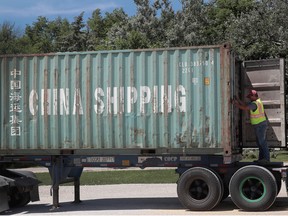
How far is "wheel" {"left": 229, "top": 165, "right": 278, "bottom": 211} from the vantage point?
11000mm

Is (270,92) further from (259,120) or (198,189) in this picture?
(198,189)

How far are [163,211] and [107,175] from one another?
1001cm

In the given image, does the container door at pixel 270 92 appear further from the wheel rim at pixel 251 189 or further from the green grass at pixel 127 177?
the green grass at pixel 127 177

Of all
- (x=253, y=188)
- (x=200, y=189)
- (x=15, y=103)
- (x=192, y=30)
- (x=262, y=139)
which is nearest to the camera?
(x=253, y=188)

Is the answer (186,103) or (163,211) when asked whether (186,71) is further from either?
(163,211)

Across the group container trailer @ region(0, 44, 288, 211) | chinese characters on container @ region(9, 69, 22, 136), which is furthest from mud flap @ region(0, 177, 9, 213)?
chinese characters on container @ region(9, 69, 22, 136)

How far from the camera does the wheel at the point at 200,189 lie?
11.2 metres

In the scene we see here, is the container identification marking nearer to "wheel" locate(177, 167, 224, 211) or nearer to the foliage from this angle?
"wheel" locate(177, 167, 224, 211)

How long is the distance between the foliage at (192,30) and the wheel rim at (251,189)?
21894 millimetres

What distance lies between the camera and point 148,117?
11.6m

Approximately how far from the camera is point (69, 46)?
5822cm

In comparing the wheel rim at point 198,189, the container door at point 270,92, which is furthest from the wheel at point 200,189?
the container door at point 270,92

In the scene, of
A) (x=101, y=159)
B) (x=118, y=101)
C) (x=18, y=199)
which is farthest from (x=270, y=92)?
(x=18, y=199)

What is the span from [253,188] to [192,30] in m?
33.7
